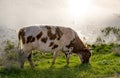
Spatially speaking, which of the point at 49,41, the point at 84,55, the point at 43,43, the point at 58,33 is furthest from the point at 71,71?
the point at 84,55

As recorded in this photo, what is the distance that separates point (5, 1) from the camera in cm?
9075

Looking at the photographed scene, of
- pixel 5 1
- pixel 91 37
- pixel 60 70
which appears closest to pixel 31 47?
pixel 60 70

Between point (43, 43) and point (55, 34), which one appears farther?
point (55, 34)

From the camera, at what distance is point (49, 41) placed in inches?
909

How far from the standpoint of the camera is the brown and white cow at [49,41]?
72.9ft

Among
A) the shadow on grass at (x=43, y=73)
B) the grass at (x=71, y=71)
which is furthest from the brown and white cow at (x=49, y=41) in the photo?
the shadow on grass at (x=43, y=73)

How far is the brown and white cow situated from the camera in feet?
72.9

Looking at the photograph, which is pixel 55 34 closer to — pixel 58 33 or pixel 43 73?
pixel 58 33

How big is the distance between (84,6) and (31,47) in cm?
6346

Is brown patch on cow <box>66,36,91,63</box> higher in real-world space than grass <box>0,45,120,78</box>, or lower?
higher

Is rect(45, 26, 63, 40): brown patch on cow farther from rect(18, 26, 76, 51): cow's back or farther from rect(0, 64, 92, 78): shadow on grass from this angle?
rect(0, 64, 92, 78): shadow on grass

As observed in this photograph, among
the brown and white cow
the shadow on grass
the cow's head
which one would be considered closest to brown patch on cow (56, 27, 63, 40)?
the brown and white cow

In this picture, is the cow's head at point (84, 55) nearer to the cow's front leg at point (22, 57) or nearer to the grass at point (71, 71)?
the grass at point (71, 71)

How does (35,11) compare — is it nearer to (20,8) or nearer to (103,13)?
(20,8)
